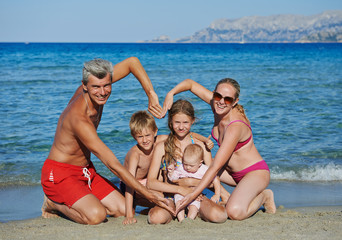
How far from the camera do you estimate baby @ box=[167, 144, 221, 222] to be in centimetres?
432

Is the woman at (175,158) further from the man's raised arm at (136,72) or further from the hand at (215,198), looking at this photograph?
the man's raised arm at (136,72)

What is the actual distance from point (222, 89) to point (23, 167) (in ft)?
13.3

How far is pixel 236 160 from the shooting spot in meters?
4.63

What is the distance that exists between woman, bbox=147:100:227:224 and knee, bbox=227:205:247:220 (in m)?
0.10

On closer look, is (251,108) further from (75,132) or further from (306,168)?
(75,132)

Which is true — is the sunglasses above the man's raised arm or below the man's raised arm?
below

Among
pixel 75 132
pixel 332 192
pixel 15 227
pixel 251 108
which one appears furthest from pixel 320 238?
pixel 251 108

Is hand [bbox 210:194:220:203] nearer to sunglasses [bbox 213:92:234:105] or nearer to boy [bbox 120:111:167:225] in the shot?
boy [bbox 120:111:167:225]

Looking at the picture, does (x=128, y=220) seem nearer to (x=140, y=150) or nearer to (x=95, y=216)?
(x=95, y=216)

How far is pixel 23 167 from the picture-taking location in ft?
22.0

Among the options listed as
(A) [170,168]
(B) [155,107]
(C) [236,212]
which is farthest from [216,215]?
(B) [155,107]

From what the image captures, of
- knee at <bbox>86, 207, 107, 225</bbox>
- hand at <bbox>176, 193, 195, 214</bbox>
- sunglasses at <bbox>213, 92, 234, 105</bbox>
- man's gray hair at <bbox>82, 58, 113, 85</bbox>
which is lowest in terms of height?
knee at <bbox>86, 207, 107, 225</bbox>

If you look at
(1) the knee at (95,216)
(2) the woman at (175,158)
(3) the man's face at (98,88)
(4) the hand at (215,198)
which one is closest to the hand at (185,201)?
(2) the woman at (175,158)

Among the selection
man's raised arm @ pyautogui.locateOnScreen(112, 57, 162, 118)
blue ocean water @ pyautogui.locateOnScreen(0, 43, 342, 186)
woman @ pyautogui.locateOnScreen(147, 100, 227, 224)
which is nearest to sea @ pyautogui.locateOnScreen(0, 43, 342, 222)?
blue ocean water @ pyautogui.locateOnScreen(0, 43, 342, 186)
